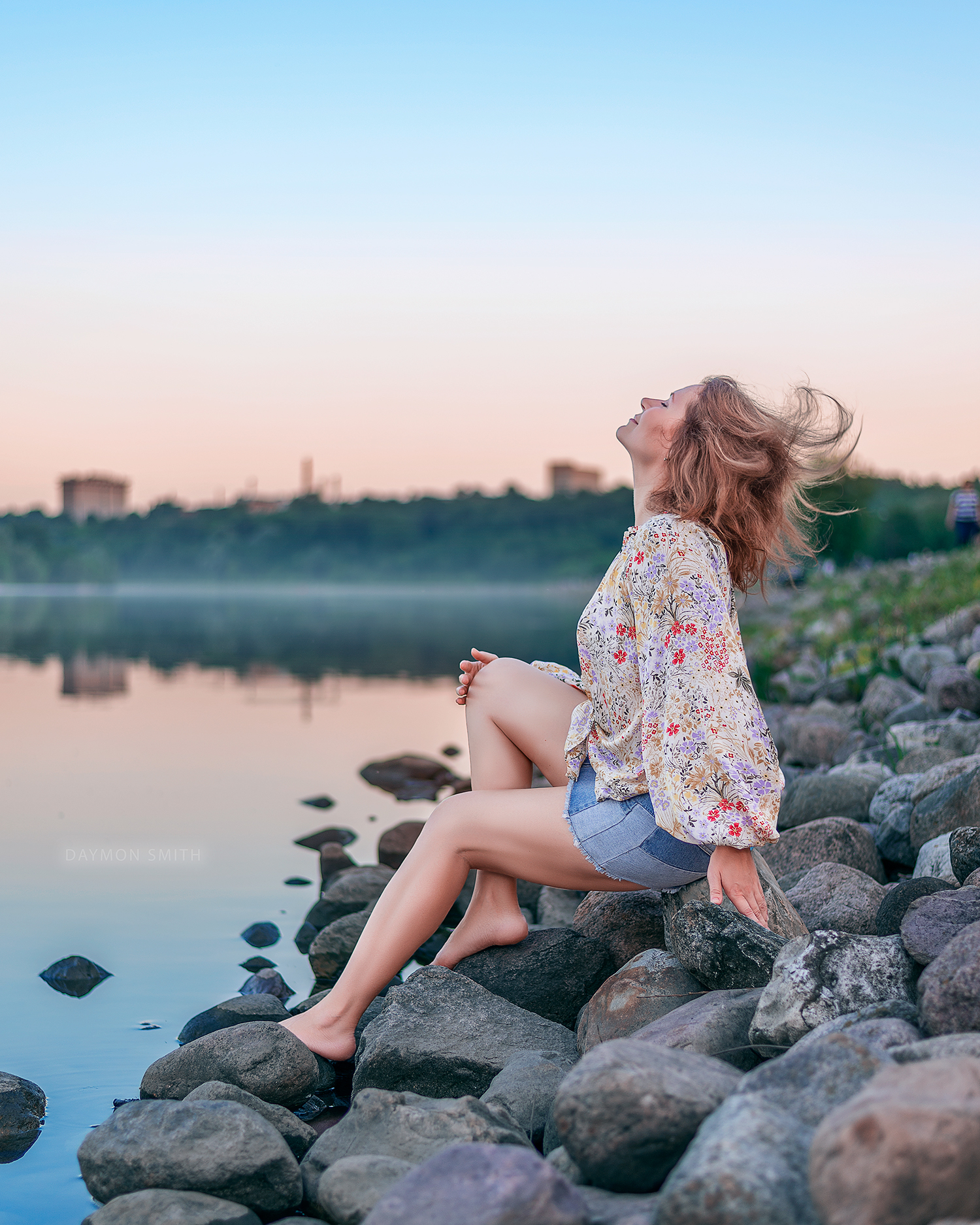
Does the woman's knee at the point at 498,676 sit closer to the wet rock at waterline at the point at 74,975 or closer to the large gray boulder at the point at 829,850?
the large gray boulder at the point at 829,850

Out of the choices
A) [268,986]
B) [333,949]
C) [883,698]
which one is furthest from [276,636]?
[268,986]

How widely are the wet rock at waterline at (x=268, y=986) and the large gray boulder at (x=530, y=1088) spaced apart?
3.85ft

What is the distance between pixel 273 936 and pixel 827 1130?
3.16m

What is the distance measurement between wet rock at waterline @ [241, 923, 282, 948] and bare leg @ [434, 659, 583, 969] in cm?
124

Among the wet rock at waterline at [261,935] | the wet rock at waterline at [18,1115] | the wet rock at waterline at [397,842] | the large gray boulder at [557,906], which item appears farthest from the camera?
the wet rock at waterline at [397,842]

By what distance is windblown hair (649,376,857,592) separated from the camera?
116 inches

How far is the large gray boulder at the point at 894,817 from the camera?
431 centimetres

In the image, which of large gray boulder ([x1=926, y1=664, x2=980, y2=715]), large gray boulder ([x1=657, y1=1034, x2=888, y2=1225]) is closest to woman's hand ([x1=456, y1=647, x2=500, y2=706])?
large gray boulder ([x1=657, y1=1034, x2=888, y2=1225])

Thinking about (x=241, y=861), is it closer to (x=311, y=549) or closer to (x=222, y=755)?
(x=222, y=755)

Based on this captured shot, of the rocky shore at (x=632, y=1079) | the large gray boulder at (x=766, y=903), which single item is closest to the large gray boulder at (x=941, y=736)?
the rocky shore at (x=632, y=1079)

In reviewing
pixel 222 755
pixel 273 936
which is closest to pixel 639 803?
pixel 273 936

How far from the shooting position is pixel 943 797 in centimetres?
406

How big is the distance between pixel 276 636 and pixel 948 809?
64.2ft

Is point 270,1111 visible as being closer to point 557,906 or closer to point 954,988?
point 954,988
